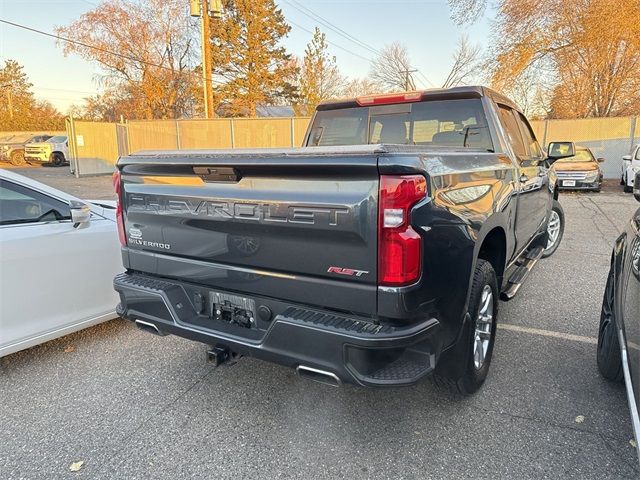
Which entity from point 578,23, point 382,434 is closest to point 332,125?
point 382,434

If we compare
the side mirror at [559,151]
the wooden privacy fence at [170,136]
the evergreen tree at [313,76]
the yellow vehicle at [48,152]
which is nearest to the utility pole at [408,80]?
the evergreen tree at [313,76]

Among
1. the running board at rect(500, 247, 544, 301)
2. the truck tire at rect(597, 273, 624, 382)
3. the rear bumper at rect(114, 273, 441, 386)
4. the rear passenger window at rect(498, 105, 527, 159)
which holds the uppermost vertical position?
the rear passenger window at rect(498, 105, 527, 159)

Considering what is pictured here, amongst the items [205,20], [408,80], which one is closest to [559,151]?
[205,20]

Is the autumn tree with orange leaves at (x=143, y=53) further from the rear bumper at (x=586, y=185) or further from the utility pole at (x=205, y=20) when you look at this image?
the rear bumper at (x=586, y=185)

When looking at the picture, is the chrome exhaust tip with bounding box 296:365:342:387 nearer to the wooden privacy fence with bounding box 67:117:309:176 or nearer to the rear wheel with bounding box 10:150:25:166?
the wooden privacy fence with bounding box 67:117:309:176

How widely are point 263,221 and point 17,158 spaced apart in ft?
99.8

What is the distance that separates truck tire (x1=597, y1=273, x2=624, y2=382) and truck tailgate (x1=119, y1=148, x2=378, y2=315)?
6.08 feet

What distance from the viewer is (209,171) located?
7.38 ft

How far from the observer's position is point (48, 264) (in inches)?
126

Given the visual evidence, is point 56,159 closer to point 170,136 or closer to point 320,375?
point 170,136

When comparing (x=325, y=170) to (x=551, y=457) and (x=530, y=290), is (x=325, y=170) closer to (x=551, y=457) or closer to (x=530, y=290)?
(x=551, y=457)

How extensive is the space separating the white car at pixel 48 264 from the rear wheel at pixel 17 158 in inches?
1099

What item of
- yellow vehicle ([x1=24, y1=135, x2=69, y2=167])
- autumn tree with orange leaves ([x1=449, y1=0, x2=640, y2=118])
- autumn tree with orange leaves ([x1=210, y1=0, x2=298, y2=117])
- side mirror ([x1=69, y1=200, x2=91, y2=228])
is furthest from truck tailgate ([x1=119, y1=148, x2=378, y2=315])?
autumn tree with orange leaves ([x1=210, y1=0, x2=298, y2=117])

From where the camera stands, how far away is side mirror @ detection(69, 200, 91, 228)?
10.9ft
